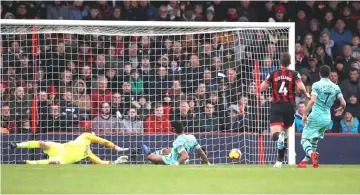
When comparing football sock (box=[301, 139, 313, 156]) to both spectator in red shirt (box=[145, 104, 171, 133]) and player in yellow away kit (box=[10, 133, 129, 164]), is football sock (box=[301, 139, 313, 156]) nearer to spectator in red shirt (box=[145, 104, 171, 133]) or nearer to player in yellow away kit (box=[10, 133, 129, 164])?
player in yellow away kit (box=[10, 133, 129, 164])

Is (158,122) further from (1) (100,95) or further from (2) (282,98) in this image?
(2) (282,98)

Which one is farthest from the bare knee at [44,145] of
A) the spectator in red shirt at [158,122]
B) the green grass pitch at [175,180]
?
the green grass pitch at [175,180]

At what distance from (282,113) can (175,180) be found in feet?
13.1

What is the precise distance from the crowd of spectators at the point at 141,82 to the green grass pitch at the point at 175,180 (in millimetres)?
5184

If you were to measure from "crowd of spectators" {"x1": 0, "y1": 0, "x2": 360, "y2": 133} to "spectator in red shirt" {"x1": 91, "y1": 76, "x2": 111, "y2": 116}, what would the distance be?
0.08 ft

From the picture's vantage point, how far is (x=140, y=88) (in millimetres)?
22672

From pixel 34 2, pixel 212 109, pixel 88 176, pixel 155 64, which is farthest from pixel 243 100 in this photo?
pixel 88 176

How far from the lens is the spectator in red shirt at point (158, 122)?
22.3m

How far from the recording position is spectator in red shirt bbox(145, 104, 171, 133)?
22.3 meters

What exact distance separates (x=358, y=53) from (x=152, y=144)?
23.3ft

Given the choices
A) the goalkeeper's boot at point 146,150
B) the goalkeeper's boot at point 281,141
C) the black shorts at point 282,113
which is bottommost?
the goalkeeper's boot at point 146,150

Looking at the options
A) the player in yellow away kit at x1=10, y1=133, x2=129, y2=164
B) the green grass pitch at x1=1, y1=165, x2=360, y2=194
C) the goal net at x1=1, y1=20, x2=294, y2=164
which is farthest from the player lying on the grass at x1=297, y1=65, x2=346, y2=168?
the player in yellow away kit at x1=10, y1=133, x2=129, y2=164

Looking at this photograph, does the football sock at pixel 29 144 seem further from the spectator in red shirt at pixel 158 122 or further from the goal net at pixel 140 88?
the spectator in red shirt at pixel 158 122

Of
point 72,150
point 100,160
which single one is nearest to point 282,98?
point 100,160
